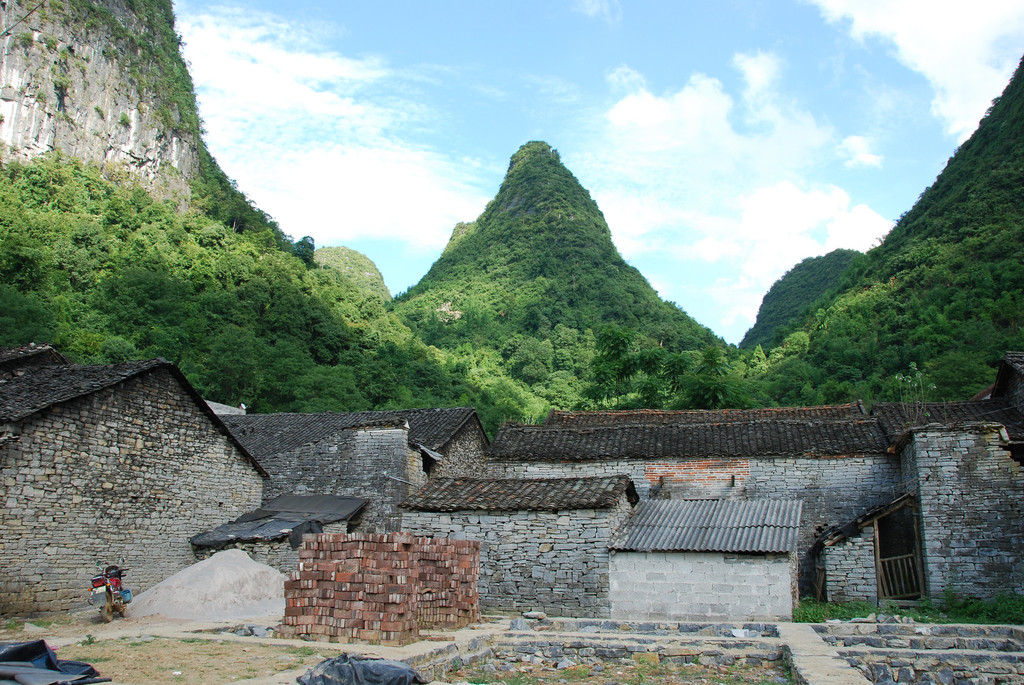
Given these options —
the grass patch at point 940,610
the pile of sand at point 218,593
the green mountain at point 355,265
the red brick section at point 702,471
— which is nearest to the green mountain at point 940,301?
the red brick section at point 702,471

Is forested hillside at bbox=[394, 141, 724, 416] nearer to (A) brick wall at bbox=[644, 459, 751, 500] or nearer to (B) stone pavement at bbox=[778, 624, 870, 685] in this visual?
(A) brick wall at bbox=[644, 459, 751, 500]

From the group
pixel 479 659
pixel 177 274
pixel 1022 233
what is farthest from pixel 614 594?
pixel 177 274

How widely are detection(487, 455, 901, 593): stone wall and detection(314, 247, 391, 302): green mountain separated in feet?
289

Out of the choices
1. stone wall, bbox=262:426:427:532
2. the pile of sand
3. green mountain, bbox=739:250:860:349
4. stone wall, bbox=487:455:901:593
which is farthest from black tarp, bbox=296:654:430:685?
green mountain, bbox=739:250:860:349

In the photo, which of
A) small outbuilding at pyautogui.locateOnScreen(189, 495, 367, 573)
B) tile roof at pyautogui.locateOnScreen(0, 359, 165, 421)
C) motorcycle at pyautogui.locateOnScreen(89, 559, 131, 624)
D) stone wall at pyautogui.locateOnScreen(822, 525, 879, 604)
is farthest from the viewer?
small outbuilding at pyautogui.locateOnScreen(189, 495, 367, 573)

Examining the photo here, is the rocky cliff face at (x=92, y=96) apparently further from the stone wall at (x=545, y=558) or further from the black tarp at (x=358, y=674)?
the black tarp at (x=358, y=674)

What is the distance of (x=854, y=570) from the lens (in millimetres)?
14430

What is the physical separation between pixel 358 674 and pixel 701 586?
25.2 ft

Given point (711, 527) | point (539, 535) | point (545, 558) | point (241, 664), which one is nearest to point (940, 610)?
point (711, 527)

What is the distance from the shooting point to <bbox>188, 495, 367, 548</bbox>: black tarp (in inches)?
590

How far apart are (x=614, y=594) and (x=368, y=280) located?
→ 324 feet

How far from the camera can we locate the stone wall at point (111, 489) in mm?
11742

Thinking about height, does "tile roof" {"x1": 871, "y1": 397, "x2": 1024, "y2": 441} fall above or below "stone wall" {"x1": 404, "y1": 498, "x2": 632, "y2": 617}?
above

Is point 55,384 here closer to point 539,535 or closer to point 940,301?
point 539,535
